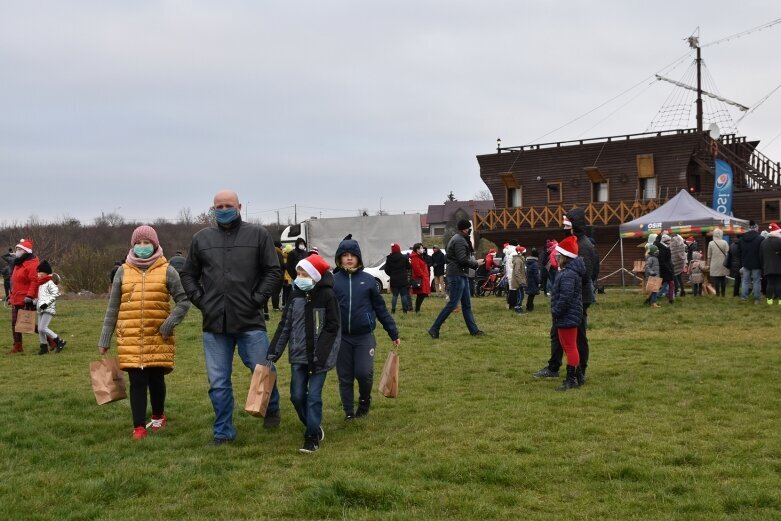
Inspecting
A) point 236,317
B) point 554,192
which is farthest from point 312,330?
point 554,192

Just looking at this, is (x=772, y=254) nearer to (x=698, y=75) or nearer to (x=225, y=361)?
(x=225, y=361)

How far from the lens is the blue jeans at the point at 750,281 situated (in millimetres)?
18875

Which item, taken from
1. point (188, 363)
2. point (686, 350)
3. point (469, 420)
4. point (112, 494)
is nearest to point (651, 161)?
point (686, 350)

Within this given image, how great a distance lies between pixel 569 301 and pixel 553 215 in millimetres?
32539

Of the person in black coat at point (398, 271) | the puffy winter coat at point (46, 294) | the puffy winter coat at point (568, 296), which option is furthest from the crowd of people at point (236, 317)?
the person in black coat at point (398, 271)

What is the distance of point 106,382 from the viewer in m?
7.02

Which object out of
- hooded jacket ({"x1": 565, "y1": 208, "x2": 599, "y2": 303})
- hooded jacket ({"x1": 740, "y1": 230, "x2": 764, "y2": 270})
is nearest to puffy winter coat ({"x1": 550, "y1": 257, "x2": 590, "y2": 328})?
hooded jacket ({"x1": 565, "y1": 208, "x2": 599, "y2": 303})

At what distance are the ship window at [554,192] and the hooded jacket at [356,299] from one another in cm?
3499

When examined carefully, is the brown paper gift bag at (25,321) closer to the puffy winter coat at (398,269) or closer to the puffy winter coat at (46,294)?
the puffy winter coat at (46,294)

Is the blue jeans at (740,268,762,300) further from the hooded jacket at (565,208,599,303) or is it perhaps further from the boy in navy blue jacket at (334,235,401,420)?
the boy in navy blue jacket at (334,235,401,420)

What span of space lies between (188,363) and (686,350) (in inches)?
279

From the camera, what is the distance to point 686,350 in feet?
38.0

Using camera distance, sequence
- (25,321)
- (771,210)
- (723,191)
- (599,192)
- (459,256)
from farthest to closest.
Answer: (599,192)
(771,210)
(723,191)
(459,256)
(25,321)

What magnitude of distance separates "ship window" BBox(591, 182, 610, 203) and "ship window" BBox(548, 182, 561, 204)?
1737mm
